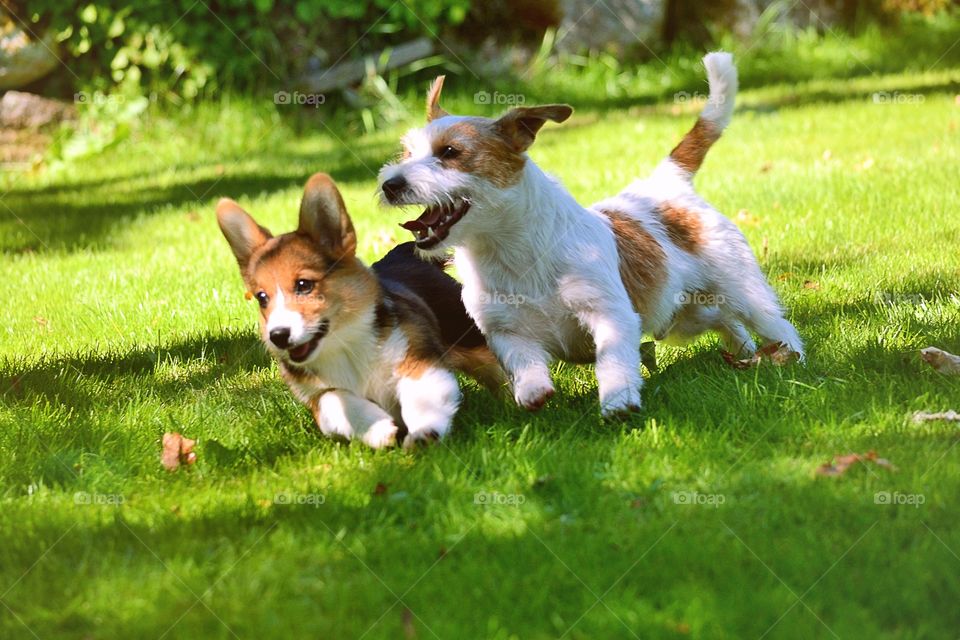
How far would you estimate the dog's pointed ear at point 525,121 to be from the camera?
4199 mm

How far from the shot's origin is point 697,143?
4895 mm

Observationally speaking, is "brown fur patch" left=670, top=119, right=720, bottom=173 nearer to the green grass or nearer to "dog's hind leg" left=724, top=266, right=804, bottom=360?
"dog's hind leg" left=724, top=266, right=804, bottom=360

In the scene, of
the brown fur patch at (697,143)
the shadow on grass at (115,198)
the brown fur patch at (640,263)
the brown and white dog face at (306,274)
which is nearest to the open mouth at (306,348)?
the brown and white dog face at (306,274)

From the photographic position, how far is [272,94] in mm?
10859

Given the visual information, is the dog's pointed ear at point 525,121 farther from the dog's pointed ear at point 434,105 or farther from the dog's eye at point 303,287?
the dog's eye at point 303,287

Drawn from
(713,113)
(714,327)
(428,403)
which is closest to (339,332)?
(428,403)

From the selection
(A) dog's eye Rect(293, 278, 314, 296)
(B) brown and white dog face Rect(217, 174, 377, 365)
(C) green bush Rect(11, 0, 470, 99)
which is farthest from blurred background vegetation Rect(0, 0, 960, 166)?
(A) dog's eye Rect(293, 278, 314, 296)

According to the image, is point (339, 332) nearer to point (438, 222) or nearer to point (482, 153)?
point (438, 222)

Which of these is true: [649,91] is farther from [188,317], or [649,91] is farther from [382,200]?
[382,200]

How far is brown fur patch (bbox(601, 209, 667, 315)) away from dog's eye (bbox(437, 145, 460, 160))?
74 cm

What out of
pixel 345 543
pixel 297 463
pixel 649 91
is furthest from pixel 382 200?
pixel 649 91

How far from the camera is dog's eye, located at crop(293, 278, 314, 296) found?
12.6 feet

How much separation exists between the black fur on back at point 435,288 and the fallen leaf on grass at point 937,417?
161cm

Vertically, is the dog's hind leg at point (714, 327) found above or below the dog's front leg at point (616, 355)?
below
